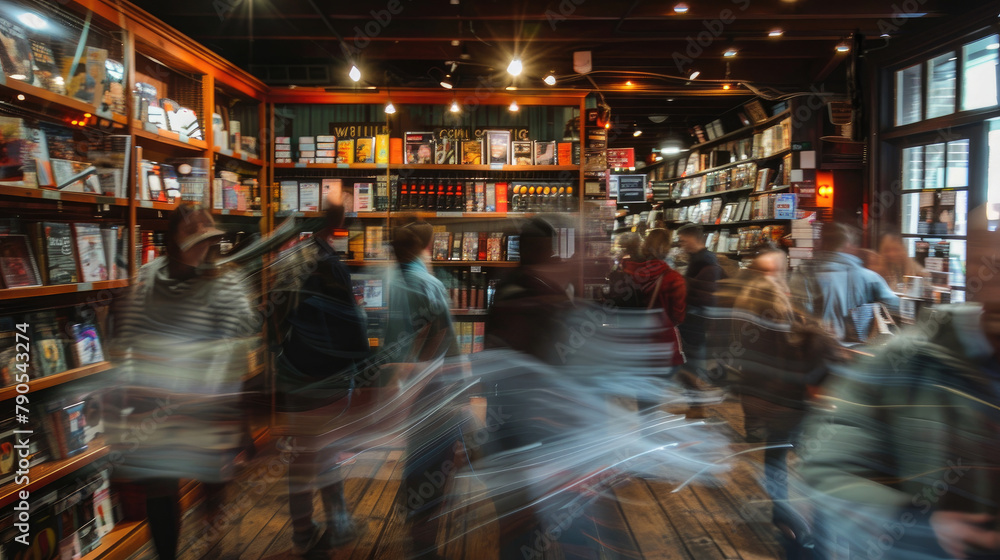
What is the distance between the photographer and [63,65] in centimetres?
305

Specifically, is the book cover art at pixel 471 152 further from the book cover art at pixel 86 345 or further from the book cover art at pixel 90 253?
the book cover art at pixel 86 345

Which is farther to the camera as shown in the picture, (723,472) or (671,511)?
(723,472)

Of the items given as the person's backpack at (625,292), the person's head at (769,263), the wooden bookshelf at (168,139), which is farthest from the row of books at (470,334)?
the person's head at (769,263)

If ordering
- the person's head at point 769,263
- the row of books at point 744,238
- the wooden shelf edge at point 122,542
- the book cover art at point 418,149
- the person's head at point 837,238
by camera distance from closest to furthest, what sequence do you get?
the wooden shelf edge at point 122,542, the person's head at point 769,263, the person's head at point 837,238, the book cover art at point 418,149, the row of books at point 744,238

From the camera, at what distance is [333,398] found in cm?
346

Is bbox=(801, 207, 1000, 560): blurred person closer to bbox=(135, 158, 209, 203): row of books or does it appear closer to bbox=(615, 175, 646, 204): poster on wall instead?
bbox=(135, 158, 209, 203): row of books

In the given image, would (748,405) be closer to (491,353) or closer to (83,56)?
(491,353)

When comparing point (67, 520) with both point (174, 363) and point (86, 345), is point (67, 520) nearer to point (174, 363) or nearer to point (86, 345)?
point (86, 345)

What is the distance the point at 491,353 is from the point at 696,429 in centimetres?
314

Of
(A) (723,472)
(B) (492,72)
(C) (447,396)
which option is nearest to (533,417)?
(C) (447,396)

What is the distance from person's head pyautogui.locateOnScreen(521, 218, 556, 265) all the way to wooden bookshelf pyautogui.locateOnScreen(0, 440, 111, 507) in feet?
7.98

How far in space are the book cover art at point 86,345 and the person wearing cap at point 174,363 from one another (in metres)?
0.60

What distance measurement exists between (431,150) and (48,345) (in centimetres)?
366

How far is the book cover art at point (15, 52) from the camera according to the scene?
2.58 m
